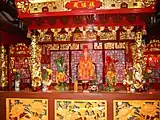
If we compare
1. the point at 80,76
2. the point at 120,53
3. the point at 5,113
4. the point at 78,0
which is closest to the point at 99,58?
the point at 120,53

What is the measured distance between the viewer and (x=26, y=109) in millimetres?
5543

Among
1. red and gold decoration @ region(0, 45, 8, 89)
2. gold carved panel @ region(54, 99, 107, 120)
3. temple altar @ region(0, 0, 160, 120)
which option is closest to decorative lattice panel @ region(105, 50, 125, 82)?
temple altar @ region(0, 0, 160, 120)

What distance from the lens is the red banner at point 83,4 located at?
5313mm

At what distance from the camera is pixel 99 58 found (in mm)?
7016

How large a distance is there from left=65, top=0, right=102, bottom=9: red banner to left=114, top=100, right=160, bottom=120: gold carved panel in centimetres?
190

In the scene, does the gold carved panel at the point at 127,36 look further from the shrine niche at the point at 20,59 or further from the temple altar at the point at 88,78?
the shrine niche at the point at 20,59

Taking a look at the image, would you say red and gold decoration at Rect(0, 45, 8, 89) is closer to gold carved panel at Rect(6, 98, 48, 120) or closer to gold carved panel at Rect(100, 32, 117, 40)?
gold carved panel at Rect(6, 98, 48, 120)

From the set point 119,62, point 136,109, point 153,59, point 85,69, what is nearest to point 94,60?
point 119,62

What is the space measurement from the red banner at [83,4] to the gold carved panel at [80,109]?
1.85 m

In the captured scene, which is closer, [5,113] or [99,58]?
[5,113]

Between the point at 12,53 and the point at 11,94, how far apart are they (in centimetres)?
133

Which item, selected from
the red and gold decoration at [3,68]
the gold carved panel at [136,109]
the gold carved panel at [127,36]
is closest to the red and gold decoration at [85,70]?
the gold carved panel at [136,109]

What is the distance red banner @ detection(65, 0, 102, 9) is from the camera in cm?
531

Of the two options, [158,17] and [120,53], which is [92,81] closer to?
[120,53]
